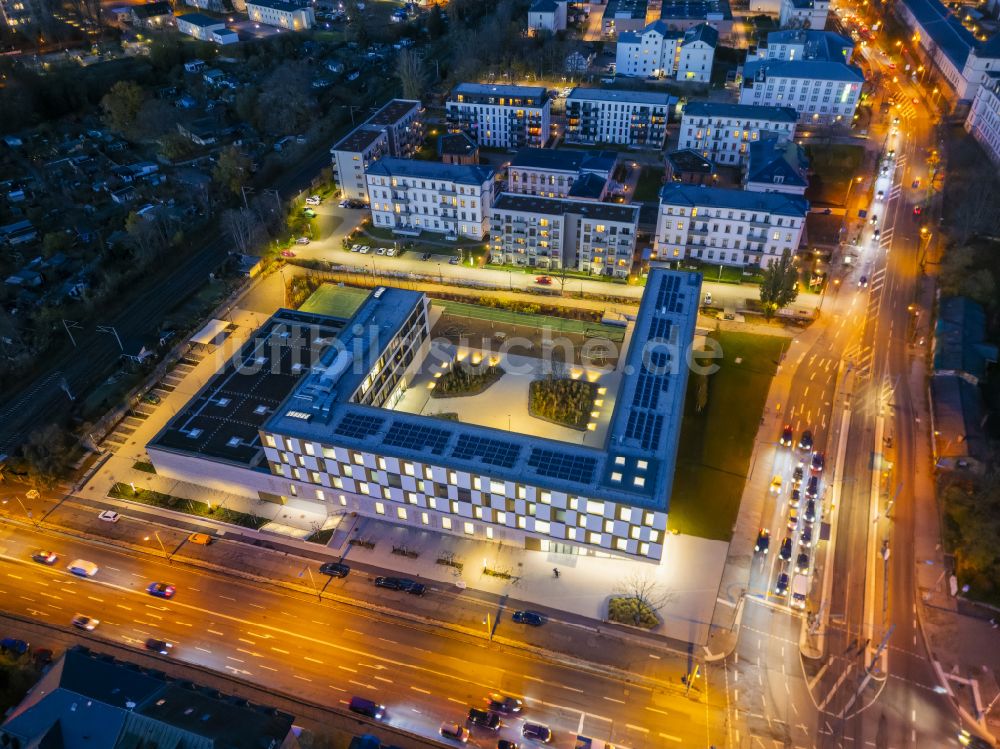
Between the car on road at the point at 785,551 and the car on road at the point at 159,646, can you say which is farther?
the car on road at the point at 785,551

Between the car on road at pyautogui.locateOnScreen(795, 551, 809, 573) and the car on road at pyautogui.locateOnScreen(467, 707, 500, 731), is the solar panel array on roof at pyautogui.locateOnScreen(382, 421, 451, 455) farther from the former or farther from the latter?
the car on road at pyautogui.locateOnScreen(795, 551, 809, 573)

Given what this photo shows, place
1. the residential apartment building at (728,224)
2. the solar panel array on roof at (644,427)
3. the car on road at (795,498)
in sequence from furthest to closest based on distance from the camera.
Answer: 1. the residential apartment building at (728,224)
2. the car on road at (795,498)
3. the solar panel array on roof at (644,427)

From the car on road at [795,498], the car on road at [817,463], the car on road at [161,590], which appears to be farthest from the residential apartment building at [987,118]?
the car on road at [161,590]

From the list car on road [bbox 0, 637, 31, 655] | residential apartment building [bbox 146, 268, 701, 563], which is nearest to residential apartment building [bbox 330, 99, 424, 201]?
residential apartment building [bbox 146, 268, 701, 563]

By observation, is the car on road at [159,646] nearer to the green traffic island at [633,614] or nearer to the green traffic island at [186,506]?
the green traffic island at [186,506]

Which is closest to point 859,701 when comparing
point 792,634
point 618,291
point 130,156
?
point 792,634

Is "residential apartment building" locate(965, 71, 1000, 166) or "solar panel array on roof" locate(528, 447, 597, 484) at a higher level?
"residential apartment building" locate(965, 71, 1000, 166)
